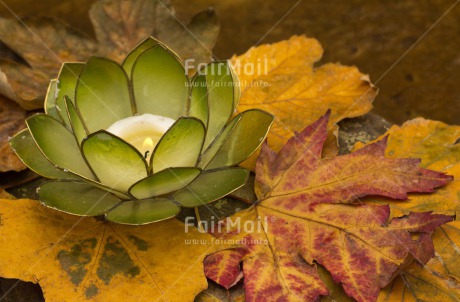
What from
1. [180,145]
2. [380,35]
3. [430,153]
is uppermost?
[180,145]

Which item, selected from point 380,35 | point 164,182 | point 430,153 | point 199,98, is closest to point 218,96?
point 199,98

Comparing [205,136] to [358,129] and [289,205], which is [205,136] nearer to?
[289,205]

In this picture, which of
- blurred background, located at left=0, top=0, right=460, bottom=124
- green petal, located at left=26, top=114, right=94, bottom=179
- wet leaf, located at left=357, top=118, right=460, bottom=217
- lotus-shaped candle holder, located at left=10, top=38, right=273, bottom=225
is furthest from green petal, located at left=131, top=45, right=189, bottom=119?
blurred background, located at left=0, top=0, right=460, bottom=124

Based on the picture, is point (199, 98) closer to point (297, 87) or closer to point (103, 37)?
point (297, 87)

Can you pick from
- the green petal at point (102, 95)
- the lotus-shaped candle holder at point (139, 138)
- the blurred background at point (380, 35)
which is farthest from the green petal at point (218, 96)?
the blurred background at point (380, 35)

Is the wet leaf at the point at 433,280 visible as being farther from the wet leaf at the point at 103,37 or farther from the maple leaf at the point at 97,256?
the wet leaf at the point at 103,37

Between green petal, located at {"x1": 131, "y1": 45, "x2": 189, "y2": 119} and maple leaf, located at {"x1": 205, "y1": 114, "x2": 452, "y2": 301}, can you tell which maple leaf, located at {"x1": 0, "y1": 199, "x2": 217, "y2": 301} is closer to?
maple leaf, located at {"x1": 205, "y1": 114, "x2": 452, "y2": 301}
